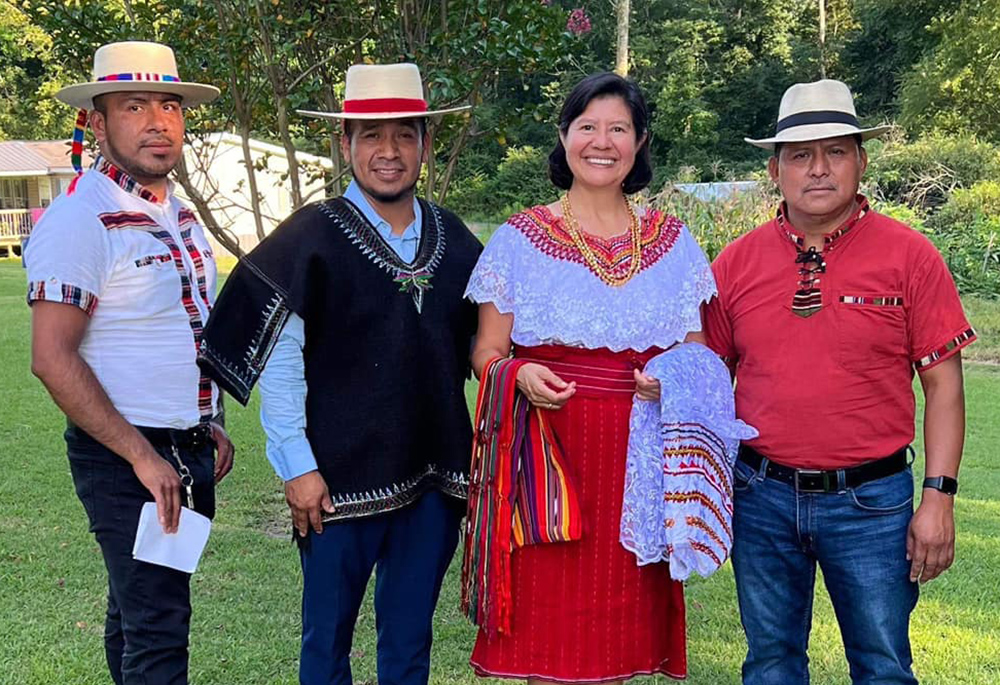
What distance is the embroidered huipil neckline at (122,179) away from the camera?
9.14ft

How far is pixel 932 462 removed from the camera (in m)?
2.78

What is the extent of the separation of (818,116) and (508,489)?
4.66 feet

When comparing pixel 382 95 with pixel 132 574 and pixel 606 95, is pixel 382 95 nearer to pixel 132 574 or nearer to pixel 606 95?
pixel 606 95

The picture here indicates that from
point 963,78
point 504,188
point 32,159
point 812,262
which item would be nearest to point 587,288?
point 812,262

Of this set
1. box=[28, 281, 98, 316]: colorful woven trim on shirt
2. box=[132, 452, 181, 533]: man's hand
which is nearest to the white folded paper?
box=[132, 452, 181, 533]: man's hand

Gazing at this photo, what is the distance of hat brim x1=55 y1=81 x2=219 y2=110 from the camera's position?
2.77 meters

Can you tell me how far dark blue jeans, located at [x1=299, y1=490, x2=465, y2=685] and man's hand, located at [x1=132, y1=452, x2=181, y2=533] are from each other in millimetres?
384

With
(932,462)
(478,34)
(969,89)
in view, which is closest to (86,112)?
(478,34)

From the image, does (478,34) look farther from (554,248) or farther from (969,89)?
(969,89)

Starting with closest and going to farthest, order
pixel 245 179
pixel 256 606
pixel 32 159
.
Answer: pixel 256 606 → pixel 245 179 → pixel 32 159

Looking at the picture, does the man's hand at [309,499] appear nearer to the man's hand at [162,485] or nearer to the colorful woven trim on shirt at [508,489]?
the man's hand at [162,485]

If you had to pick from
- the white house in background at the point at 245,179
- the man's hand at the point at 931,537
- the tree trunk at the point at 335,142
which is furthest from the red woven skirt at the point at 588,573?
the white house in background at the point at 245,179

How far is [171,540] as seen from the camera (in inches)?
108

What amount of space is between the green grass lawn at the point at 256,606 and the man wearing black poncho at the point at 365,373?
111 cm
